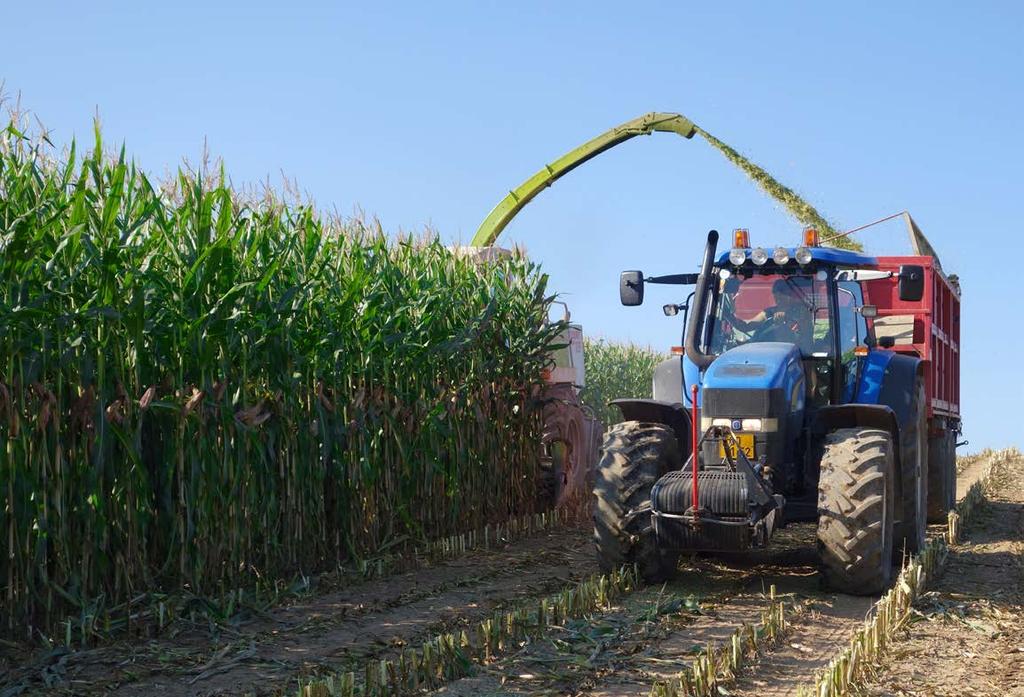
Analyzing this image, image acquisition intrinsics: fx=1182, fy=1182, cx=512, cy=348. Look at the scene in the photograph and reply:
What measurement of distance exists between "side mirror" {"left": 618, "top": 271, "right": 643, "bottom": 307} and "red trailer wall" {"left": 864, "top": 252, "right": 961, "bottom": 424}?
2.89 m

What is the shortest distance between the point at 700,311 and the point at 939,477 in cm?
433

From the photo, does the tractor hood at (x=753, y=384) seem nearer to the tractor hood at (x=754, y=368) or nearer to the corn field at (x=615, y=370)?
the tractor hood at (x=754, y=368)

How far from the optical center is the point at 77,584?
6.43 meters

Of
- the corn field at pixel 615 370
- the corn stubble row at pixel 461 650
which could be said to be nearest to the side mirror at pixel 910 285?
the corn stubble row at pixel 461 650

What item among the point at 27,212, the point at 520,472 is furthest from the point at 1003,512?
the point at 27,212

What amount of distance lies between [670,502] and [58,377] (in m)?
3.58

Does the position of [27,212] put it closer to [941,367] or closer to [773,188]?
[941,367]

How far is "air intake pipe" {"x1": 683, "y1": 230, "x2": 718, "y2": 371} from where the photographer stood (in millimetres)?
8062

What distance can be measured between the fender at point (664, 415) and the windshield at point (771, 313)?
0.55 m

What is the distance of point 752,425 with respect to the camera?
751cm

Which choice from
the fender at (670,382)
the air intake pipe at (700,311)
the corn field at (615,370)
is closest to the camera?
the air intake pipe at (700,311)

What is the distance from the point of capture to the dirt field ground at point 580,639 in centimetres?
559

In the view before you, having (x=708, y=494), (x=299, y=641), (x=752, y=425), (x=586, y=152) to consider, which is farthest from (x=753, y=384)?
(x=586, y=152)

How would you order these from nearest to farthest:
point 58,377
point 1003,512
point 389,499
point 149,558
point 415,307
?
1. point 58,377
2. point 149,558
3. point 389,499
4. point 415,307
5. point 1003,512
